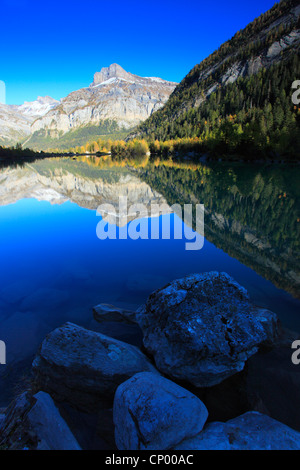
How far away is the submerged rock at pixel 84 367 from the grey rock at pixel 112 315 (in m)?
1.64

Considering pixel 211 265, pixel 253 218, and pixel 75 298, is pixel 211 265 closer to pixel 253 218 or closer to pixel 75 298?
pixel 75 298

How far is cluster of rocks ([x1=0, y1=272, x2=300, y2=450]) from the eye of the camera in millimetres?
3391

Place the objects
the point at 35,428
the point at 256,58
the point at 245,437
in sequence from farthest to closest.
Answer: the point at 256,58
the point at 35,428
the point at 245,437

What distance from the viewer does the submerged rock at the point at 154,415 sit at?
3271 mm

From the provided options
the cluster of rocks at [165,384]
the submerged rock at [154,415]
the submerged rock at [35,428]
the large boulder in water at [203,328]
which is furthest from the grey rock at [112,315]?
the submerged rock at [35,428]

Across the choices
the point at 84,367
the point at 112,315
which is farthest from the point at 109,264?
the point at 84,367

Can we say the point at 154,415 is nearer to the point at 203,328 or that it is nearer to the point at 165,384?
the point at 165,384

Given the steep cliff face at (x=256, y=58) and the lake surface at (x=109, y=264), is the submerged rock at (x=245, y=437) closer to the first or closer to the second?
the lake surface at (x=109, y=264)

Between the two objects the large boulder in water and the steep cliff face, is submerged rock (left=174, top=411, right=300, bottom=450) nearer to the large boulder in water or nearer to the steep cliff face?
the large boulder in water

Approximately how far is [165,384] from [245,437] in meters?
1.35

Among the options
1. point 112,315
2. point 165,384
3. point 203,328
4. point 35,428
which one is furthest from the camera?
point 112,315

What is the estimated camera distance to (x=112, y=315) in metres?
7.07

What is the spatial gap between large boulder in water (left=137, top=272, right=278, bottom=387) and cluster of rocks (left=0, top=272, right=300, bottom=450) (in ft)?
0.07

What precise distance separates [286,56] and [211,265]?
620ft
